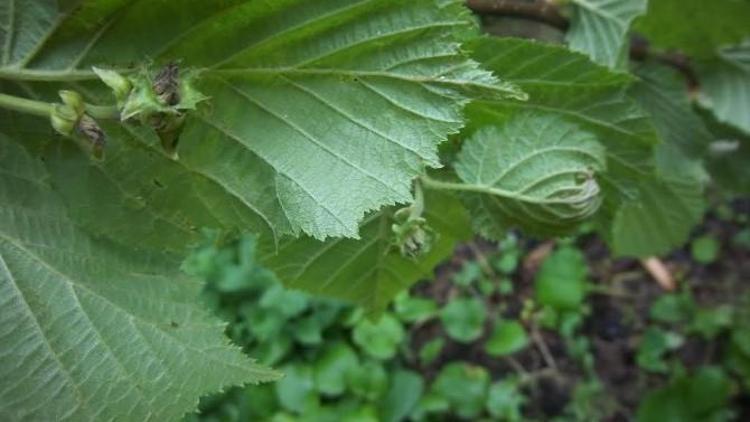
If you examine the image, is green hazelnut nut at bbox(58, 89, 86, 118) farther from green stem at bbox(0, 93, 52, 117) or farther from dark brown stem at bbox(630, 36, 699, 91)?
dark brown stem at bbox(630, 36, 699, 91)

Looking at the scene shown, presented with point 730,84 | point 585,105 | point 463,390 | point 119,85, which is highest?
point 119,85

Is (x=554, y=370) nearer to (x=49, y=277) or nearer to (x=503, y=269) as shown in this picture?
(x=503, y=269)

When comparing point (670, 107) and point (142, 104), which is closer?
point (142, 104)

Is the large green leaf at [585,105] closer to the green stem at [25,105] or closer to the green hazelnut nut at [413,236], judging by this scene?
the green hazelnut nut at [413,236]

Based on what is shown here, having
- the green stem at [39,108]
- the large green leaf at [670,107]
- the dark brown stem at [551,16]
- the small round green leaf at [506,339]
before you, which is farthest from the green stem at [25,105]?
the small round green leaf at [506,339]

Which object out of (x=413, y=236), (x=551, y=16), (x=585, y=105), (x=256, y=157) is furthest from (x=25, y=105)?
(x=551, y=16)

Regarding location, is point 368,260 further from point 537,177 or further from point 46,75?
point 46,75
